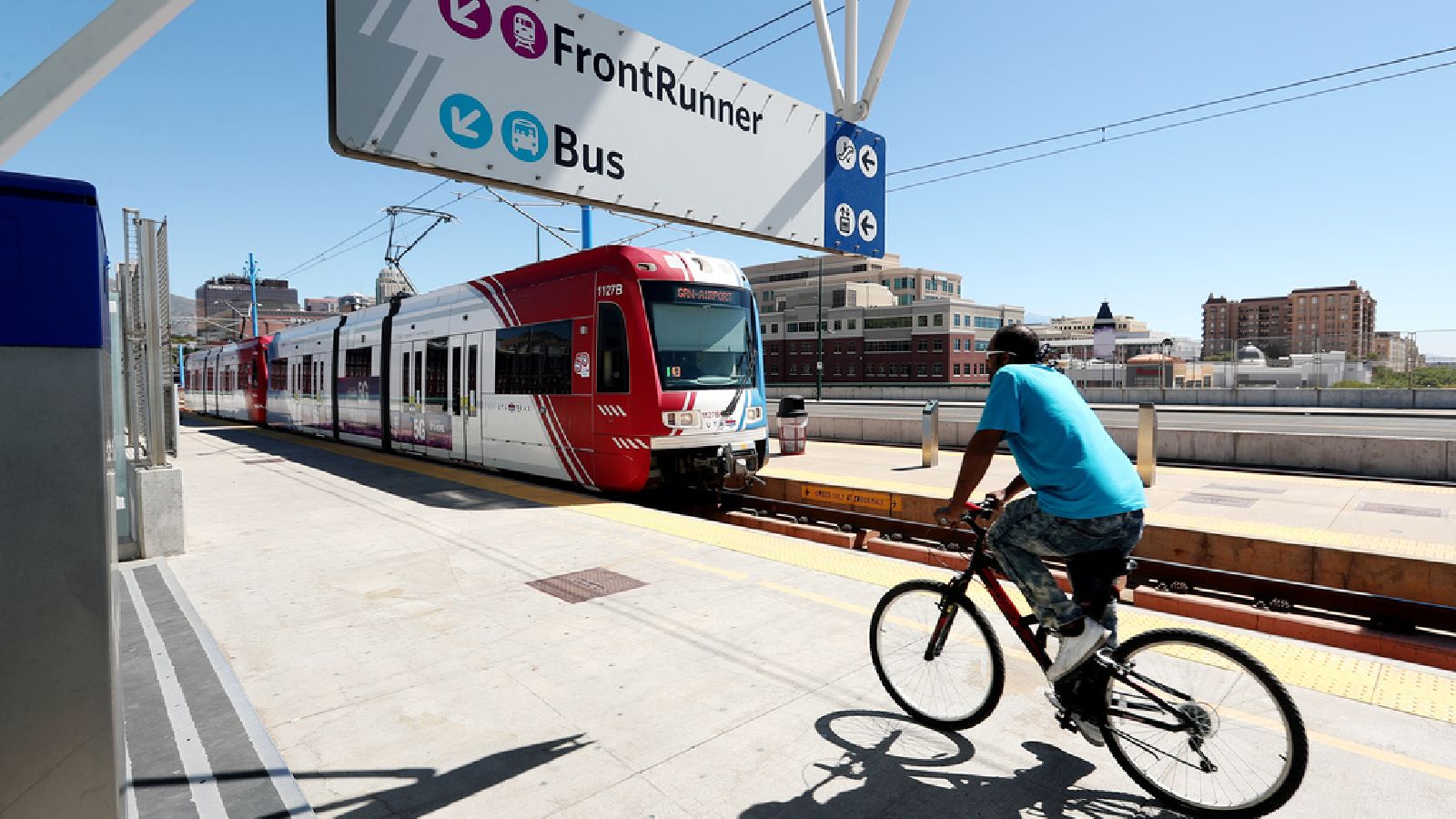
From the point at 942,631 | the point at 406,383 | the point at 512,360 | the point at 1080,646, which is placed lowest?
the point at 942,631

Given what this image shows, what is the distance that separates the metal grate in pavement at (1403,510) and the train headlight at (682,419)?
369 inches

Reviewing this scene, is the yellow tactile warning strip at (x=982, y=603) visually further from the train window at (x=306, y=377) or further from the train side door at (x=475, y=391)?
the train window at (x=306, y=377)

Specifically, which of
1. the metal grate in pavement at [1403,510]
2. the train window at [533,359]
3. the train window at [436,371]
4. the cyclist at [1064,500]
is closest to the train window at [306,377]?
the train window at [436,371]

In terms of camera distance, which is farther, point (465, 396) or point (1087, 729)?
point (465, 396)

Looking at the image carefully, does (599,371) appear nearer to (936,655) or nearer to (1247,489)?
(936,655)

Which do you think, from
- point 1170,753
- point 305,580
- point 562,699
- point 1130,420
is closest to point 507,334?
point 305,580

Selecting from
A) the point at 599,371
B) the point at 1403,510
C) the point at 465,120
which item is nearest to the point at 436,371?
the point at 599,371

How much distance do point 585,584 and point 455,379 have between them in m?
8.68

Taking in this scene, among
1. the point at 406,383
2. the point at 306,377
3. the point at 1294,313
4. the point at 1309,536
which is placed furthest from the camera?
the point at 1294,313

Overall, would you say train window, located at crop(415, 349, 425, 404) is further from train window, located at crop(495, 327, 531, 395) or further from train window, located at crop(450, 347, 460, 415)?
train window, located at crop(495, 327, 531, 395)

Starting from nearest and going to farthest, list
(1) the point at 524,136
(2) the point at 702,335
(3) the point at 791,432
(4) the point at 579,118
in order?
(1) the point at 524,136
(4) the point at 579,118
(2) the point at 702,335
(3) the point at 791,432

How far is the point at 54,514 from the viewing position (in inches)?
66.0

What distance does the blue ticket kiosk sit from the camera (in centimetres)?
163

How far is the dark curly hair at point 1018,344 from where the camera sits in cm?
354
